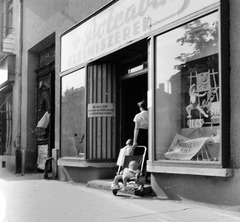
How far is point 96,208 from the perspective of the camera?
6.93m

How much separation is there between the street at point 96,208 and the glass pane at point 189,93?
3.06 ft

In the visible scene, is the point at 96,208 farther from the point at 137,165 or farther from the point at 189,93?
the point at 189,93

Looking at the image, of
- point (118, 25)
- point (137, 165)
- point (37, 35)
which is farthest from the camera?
point (37, 35)

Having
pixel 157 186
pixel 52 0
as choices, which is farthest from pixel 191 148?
pixel 52 0

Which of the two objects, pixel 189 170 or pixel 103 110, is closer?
pixel 189 170

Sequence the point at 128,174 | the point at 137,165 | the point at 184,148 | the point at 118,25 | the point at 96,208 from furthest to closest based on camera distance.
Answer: the point at 118,25
the point at 137,165
the point at 128,174
the point at 184,148
the point at 96,208

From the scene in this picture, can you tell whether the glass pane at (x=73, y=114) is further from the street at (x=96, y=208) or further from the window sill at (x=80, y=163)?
the street at (x=96, y=208)

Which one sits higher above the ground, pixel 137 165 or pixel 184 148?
pixel 184 148

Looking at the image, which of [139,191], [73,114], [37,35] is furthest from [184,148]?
[37,35]

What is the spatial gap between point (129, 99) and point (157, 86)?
2494mm

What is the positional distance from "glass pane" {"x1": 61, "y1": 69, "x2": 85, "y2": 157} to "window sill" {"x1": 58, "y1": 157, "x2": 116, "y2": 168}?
0.19m

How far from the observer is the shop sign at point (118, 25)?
7.68m

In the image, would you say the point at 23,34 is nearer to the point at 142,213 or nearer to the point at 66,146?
the point at 66,146

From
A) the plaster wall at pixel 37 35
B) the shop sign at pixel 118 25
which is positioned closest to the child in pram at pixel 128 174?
the shop sign at pixel 118 25
